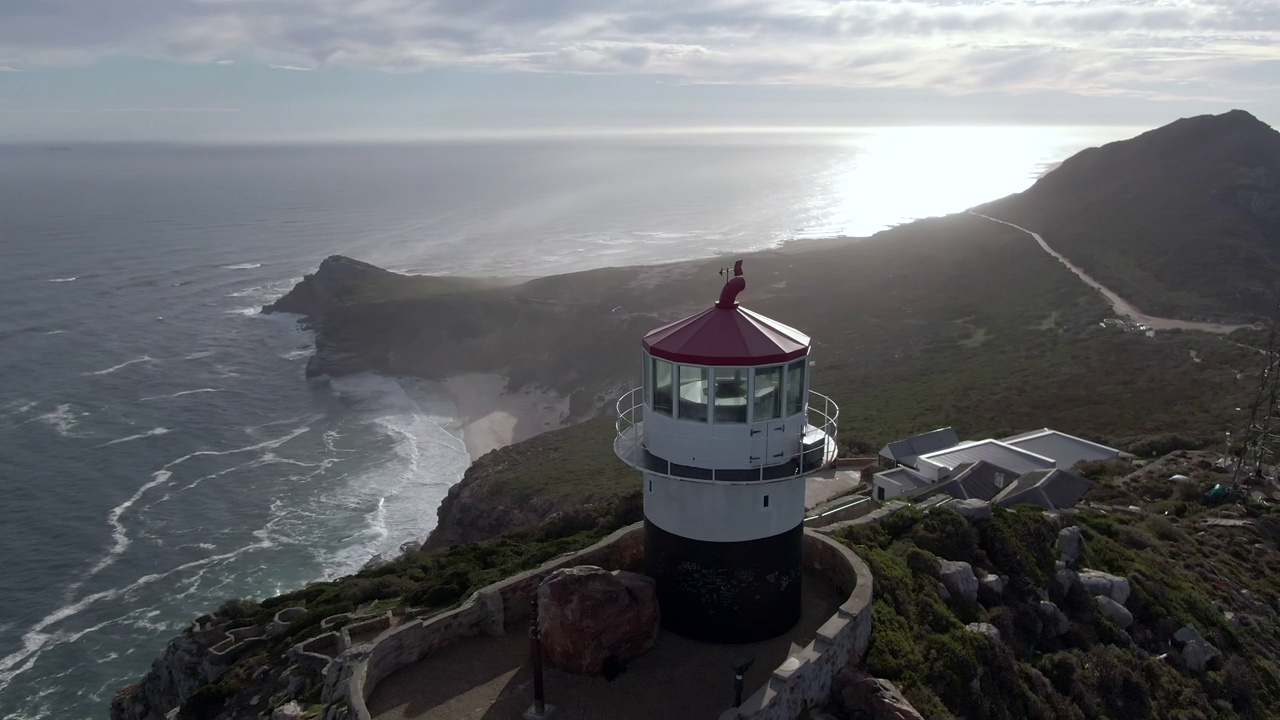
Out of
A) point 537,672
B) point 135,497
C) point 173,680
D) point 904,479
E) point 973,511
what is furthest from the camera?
point 135,497

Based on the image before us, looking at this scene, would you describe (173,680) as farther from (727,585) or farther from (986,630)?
(986,630)

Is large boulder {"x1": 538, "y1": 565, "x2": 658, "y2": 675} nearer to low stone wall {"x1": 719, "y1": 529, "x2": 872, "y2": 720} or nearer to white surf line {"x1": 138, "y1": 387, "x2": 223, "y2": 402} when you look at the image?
low stone wall {"x1": 719, "y1": 529, "x2": 872, "y2": 720}

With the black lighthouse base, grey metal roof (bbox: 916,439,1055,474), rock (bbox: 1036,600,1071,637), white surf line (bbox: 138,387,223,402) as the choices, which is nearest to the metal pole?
the black lighthouse base

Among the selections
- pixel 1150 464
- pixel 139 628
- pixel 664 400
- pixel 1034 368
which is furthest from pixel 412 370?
pixel 664 400

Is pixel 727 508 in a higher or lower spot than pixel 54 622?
higher

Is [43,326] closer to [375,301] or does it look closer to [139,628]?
[375,301]

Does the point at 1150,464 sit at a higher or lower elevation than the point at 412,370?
higher

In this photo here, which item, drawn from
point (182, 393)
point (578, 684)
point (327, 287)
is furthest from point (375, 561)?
point (327, 287)
